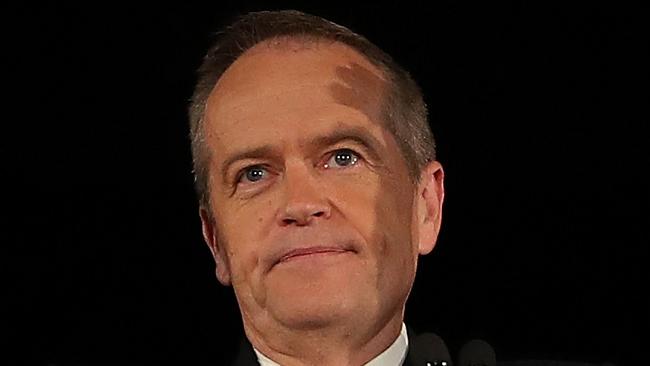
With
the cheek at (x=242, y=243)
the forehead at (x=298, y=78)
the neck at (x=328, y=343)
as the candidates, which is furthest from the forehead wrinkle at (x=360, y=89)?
the neck at (x=328, y=343)

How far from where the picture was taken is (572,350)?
2.71 metres

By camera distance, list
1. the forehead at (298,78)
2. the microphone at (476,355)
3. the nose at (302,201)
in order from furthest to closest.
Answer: the forehead at (298,78) → the nose at (302,201) → the microphone at (476,355)

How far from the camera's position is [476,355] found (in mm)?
1785

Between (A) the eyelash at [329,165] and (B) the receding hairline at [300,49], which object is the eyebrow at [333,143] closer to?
(A) the eyelash at [329,165]

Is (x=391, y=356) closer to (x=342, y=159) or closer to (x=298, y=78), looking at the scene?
(x=342, y=159)

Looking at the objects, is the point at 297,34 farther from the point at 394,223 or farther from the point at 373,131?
the point at 394,223

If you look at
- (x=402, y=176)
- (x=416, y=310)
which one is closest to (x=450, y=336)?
(x=416, y=310)

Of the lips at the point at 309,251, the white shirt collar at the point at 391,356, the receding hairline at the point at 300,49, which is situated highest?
the receding hairline at the point at 300,49

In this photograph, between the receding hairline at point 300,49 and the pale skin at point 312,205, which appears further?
the receding hairline at point 300,49

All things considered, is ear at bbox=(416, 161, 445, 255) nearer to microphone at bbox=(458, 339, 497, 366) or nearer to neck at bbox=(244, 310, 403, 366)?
neck at bbox=(244, 310, 403, 366)

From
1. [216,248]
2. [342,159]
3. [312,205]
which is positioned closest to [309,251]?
[312,205]

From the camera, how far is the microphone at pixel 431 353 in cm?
178

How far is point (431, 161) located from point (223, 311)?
2.22 ft

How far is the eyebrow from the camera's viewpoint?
2094 millimetres
